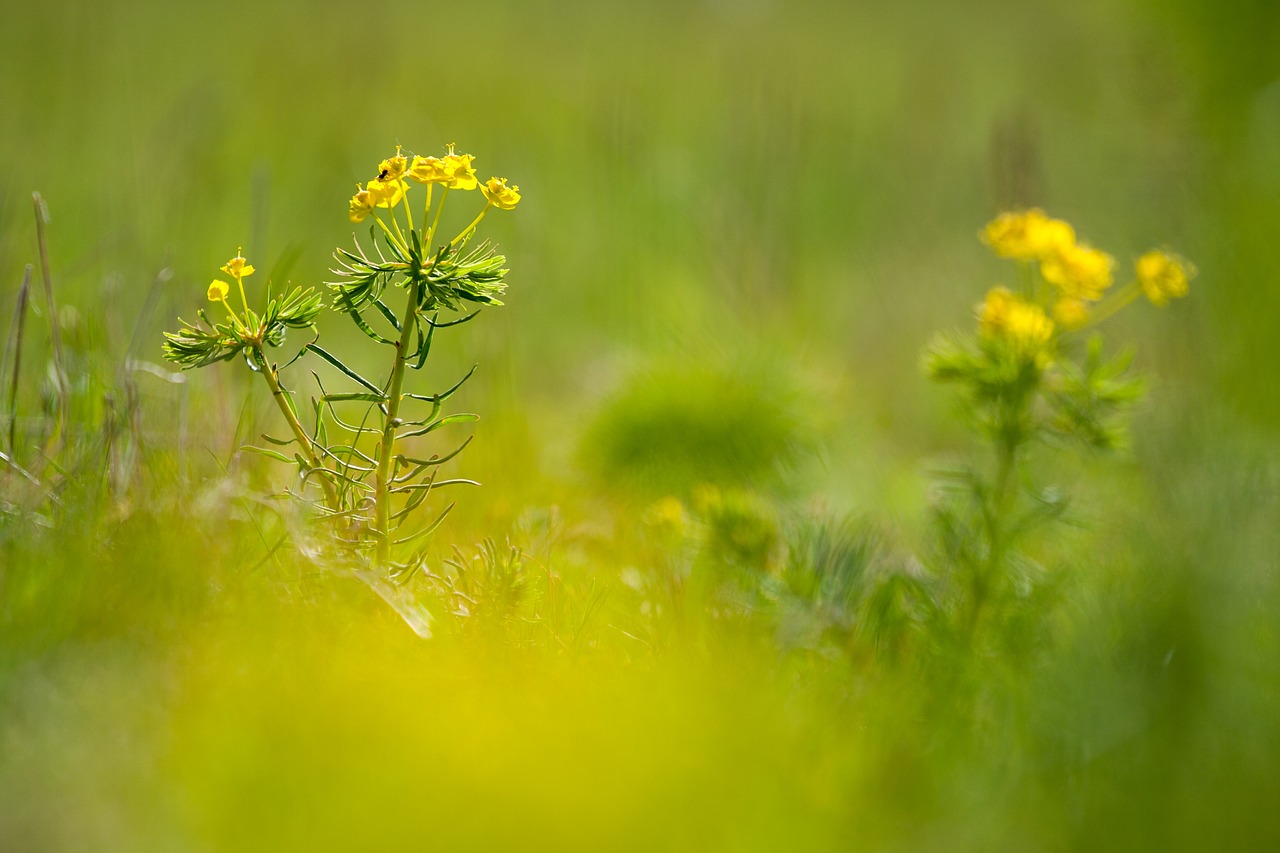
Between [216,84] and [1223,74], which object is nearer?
[1223,74]

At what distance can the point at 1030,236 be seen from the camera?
4.95 ft

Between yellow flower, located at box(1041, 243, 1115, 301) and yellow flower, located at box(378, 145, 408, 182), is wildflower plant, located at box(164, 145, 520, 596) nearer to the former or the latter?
yellow flower, located at box(378, 145, 408, 182)

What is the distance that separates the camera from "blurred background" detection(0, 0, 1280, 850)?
2.82ft

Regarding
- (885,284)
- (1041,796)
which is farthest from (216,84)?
(1041,796)

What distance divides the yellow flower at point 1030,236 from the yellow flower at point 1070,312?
90 millimetres

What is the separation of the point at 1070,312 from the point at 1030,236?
145mm

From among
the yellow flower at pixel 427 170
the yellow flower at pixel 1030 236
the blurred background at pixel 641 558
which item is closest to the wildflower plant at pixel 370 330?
the yellow flower at pixel 427 170

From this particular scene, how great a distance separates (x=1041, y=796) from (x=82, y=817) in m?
0.91

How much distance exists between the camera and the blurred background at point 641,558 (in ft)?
2.82

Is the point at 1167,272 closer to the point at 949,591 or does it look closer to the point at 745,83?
the point at 949,591

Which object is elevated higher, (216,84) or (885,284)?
(216,84)

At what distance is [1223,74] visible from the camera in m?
1.29

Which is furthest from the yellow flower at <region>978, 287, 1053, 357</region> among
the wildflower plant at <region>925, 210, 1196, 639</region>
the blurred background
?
the blurred background

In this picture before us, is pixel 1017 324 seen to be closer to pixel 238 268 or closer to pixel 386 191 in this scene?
pixel 386 191
